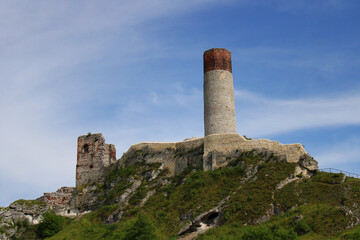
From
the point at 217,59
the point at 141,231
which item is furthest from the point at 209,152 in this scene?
Answer: the point at 141,231

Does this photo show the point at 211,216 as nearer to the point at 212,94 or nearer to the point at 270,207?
the point at 270,207

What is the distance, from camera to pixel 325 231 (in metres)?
38.0

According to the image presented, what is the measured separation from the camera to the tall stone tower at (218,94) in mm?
53938

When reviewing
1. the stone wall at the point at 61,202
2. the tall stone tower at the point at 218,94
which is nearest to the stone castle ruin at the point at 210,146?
the tall stone tower at the point at 218,94

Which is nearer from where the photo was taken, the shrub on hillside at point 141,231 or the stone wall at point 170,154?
the shrub on hillside at point 141,231

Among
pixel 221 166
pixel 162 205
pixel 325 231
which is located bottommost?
pixel 325 231

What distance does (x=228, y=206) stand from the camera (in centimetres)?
4456

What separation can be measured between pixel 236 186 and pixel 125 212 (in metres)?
11.1

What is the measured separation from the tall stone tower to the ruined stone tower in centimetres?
1311

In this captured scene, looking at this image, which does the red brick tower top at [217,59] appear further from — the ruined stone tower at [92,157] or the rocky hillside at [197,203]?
the ruined stone tower at [92,157]

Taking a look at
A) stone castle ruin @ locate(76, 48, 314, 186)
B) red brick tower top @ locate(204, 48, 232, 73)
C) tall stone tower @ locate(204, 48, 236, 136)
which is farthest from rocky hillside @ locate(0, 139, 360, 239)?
red brick tower top @ locate(204, 48, 232, 73)

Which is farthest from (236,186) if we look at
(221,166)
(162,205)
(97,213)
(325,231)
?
(97,213)

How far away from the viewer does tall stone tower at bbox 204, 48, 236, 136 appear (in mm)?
53938

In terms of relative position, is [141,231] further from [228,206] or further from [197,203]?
[228,206]
